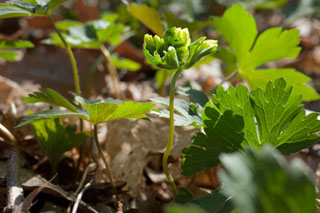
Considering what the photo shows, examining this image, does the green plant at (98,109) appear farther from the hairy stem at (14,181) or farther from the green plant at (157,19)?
the green plant at (157,19)

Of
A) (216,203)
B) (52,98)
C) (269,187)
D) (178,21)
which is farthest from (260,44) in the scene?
(269,187)

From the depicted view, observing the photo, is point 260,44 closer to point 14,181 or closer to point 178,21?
point 178,21

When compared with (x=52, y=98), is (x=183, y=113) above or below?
below

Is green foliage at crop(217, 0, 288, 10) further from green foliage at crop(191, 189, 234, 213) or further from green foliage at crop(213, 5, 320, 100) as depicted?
green foliage at crop(191, 189, 234, 213)

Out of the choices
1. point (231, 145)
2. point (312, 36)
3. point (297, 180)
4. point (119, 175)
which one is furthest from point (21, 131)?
point (312, 36)

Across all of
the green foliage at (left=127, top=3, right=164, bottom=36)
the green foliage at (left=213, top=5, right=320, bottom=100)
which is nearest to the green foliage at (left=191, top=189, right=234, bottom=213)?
the green foliage at (left=213, top=5, right=320, bottom=100)

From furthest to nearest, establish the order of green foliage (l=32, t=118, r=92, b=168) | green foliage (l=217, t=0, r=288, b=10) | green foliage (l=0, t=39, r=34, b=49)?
green foliage (l=217, t=0, r=288, b=10)
green foliage (l=0, t=39, r=34, b=49)
green foliage (l=32, t=118, r=92, b=168)
